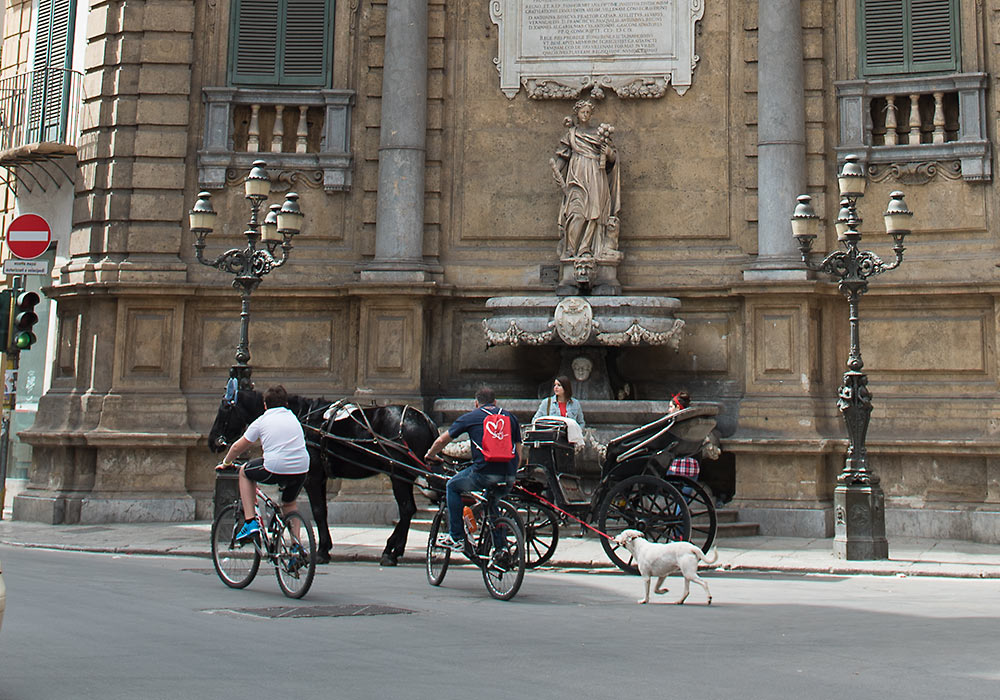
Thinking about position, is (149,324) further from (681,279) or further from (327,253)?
(681,279)

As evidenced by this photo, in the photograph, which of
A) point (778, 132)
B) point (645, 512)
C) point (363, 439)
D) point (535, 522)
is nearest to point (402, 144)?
point (778, 132)

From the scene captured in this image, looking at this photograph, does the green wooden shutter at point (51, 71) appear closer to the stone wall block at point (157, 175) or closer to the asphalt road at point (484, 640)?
the stone wall block at point (157, 175)

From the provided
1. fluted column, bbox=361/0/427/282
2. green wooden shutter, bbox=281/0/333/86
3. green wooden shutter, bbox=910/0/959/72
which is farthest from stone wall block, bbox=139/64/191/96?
green wooden shutter, bbox=910/0/959/72

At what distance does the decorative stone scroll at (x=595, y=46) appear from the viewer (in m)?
19.0

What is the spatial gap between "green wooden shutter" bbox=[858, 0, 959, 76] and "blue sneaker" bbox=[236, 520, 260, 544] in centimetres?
1243

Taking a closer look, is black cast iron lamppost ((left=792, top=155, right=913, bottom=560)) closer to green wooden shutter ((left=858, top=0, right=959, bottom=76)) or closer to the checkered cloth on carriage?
the checkered cloth on carriage

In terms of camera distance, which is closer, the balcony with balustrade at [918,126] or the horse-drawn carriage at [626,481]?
the horse-drawn carriage at [626,481]

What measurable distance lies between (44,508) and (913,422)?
42.7ft

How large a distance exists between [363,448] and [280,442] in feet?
8.58

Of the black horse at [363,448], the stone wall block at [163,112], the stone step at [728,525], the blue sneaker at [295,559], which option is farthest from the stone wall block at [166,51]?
the blue sneaker at [295,559]

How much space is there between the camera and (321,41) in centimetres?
1959

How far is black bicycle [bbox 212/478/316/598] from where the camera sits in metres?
10.1

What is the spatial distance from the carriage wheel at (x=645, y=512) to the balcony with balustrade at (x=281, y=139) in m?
8.65

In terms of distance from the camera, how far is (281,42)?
64.3 ft
